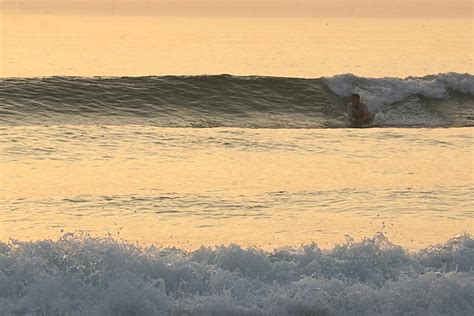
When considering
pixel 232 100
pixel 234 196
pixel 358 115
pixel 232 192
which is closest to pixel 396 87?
pixel 232 100

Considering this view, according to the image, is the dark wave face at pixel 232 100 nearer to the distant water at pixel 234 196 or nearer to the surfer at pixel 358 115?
the distant water at pixel 234 196

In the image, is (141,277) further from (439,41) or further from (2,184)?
(439,41)

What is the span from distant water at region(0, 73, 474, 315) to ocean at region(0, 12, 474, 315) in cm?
3

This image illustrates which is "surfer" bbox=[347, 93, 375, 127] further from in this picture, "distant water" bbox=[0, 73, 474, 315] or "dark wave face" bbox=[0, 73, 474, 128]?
"distant water" bbox=[0, 73, 474, 315]

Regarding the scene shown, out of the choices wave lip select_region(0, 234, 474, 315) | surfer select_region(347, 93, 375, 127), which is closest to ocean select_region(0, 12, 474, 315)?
wave lip select_region(0, 234, 474, 315)

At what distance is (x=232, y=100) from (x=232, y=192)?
9762 mm

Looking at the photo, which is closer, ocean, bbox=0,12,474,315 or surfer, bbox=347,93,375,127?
ocean, bbox=0,12,474,315

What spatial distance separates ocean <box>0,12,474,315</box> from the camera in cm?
1109

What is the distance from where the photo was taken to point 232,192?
52.6ft

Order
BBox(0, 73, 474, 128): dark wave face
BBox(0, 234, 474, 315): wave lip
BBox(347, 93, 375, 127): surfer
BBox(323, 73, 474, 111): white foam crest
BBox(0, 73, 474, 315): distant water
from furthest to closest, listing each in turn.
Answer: BBox(323, 73, 474, 111): white foam crest < BBox(0, 73, 474, 128): dark wave face < BBox(347, 93, 375, 127): surfer < BBox(0, 73, 474, 315): distant water < BBox(0, 234, 474, 315): wave lip

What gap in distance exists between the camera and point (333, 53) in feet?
133

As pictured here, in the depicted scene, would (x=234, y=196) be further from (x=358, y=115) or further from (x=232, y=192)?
(x=358, y=115)

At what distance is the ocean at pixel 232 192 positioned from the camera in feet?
36.4

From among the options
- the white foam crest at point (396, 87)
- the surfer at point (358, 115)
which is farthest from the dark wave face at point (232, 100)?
the surfer at point (358, 115)
